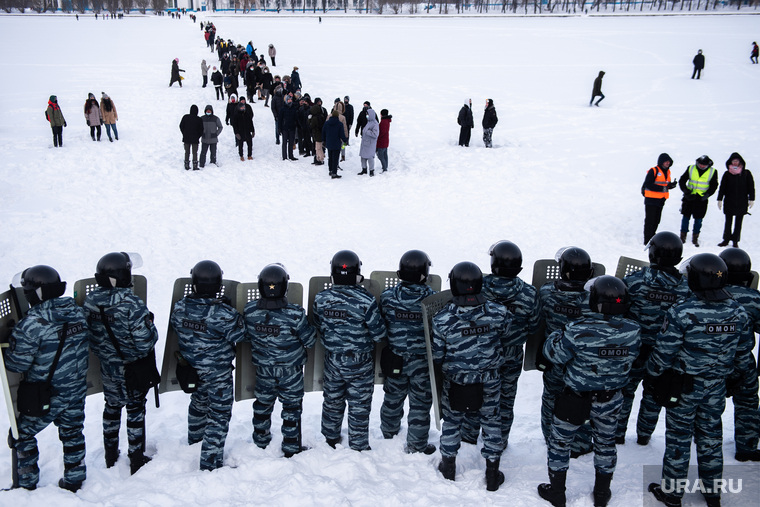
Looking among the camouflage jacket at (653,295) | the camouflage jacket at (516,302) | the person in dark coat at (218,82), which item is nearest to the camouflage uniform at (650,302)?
the camouflage jacket at (653,295)

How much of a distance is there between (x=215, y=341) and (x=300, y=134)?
35.3ft

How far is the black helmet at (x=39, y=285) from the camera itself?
13.7ft

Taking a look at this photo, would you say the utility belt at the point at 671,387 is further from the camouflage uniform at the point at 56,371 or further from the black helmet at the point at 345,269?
the camouflage uniform at the point at 56,371

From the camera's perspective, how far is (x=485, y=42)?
129 ft

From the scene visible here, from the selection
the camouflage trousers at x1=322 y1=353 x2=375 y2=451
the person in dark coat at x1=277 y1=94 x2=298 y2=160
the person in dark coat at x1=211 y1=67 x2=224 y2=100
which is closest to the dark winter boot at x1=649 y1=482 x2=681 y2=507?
the camouflage trousers at x1=322 y1=353 x2=375 y2=451

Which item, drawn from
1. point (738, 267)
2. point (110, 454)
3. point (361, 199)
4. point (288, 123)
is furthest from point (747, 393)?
point (288, 123)

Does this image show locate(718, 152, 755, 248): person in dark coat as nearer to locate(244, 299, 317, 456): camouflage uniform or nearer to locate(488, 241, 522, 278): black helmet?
locate(488, 241, 522, 278): black helmet

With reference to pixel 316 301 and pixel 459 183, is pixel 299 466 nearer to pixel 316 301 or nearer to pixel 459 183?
pixel 316 301

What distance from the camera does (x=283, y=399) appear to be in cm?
460

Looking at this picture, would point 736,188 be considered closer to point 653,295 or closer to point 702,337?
point 653,295

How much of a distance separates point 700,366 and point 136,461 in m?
4.49

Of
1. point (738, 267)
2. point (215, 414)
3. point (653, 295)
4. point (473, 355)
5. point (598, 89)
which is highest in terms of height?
point (598, 89)

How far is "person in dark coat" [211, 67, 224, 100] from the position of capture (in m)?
19.6

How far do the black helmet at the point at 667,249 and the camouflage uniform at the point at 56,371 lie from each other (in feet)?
15.3
